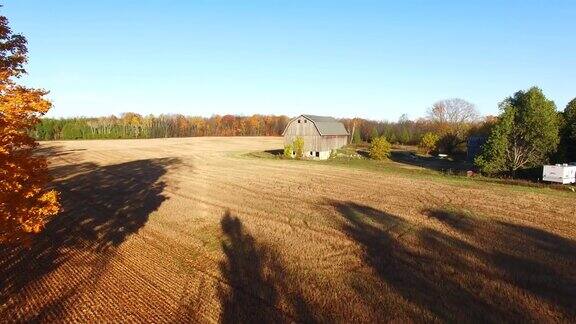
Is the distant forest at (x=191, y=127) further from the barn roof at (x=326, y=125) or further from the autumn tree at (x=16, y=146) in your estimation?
the autumn tree at (x=16, y=146)

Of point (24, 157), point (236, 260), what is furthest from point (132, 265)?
point (24, 157)

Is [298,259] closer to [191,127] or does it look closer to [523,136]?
[523,136]

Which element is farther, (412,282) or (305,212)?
(305,212)

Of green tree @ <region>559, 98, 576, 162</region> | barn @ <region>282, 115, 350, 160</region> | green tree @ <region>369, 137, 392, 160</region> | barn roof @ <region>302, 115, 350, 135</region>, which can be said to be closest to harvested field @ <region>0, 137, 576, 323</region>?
green tree @ <region>559, 98, 576, 162</region>

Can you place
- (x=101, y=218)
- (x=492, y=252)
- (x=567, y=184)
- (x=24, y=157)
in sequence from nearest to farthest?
1. (x=24, y=157)
2. (x=492, y=252)
3. (x=101, y=218)
4. (x=567, y=184)

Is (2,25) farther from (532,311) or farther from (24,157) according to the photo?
(532,311)

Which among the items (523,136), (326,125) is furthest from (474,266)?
(326,125)

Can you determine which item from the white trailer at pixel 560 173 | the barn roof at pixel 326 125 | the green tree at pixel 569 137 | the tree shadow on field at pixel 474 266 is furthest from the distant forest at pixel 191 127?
the tree shadow on field at pixel 474 266
